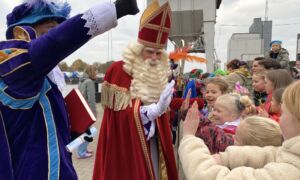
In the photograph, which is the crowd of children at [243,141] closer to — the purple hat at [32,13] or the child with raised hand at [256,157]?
the child with raised hand at [256,157]

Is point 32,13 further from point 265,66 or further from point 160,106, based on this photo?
point 265,66

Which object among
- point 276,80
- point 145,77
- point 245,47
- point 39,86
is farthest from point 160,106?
point 245,47

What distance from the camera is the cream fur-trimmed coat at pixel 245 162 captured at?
1132 mm

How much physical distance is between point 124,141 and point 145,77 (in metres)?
0.64

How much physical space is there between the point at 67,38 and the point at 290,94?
0.89 metres

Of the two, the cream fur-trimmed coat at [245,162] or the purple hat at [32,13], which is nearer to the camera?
the cream fur-trimmed coat at [245,162]

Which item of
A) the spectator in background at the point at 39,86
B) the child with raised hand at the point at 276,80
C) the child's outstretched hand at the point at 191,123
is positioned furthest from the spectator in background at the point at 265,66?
the spectator in background at the point at 39,86

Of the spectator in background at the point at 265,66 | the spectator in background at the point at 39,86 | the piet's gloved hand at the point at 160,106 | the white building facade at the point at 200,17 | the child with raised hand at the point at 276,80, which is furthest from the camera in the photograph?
the white building facade at the point at 200,17

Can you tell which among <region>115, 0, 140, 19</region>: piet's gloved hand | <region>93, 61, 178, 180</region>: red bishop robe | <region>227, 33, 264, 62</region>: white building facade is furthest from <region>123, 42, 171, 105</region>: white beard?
<region>227, 33, 264, 62</region>: white building facade

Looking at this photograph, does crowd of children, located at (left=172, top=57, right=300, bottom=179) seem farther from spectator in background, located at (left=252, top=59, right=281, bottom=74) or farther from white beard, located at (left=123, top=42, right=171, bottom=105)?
spectator in background, located at (left=252, top=59, right=281, bottom=74)

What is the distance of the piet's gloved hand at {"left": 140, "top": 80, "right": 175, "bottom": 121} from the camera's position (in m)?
2.76

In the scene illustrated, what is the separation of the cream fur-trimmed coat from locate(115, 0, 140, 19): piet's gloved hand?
0.68m

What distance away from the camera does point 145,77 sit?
301 cm

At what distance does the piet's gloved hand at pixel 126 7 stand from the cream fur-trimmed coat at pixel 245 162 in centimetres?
68
